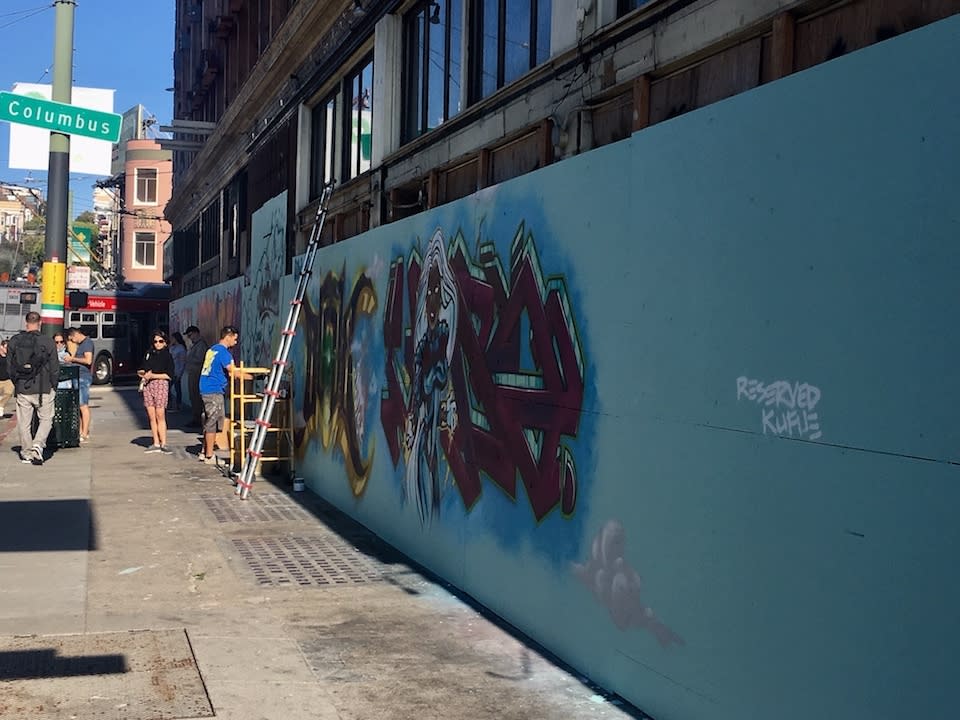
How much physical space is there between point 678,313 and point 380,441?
5.44m

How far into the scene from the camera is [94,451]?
1627 centimetres

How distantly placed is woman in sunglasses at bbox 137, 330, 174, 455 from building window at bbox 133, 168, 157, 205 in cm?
4605

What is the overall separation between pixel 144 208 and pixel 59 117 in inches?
1909

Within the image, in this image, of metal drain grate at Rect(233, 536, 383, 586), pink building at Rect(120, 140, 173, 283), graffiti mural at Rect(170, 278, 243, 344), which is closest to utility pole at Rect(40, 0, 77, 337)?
graffiti mural at Rect(170, 278, 243, 344)

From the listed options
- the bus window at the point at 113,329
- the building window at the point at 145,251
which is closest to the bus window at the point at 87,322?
the bus window at the point at 113,329

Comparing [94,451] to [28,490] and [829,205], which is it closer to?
[28,490]

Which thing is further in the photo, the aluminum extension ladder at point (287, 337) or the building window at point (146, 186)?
the building window at point (146, 186)

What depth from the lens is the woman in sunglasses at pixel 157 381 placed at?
15.7 metres

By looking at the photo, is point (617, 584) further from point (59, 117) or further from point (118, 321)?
point (118, 321)

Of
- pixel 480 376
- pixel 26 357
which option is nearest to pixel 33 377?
pixel 26 357

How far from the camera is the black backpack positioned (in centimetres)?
1372

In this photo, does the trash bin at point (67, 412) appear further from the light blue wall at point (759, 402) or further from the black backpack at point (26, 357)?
the light blue wall at point (759, 402)

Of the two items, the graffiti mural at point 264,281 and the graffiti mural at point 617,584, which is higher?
the graffiti mural at point 264,281

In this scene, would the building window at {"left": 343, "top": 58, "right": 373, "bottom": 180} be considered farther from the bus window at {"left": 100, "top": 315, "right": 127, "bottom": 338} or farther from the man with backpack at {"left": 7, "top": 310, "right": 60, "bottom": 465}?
the bus window at {"left": 100, "top": 315, "right": 127, "bottom": 338}
